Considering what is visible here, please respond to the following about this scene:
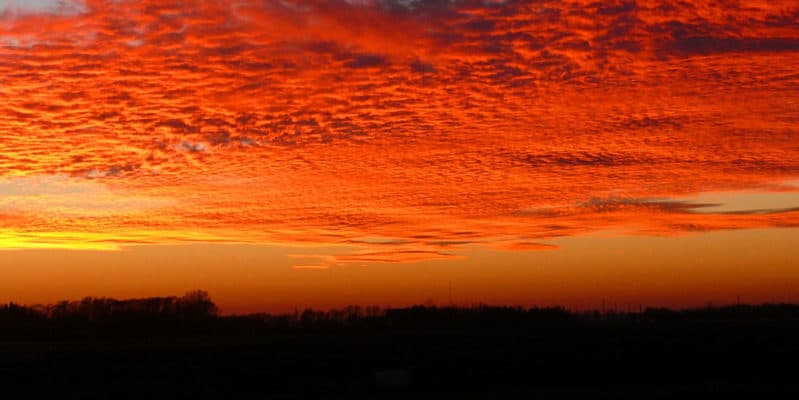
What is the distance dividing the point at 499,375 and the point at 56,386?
18.7m

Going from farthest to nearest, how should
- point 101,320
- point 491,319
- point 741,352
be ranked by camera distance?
1. point 491,319
2. point 101,320
3. point 741,352

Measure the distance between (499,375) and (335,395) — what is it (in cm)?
932

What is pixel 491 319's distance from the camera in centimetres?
13738

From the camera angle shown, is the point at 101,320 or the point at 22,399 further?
the point at 101,320

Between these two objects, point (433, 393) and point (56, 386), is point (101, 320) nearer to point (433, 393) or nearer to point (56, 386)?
point (56, 386)

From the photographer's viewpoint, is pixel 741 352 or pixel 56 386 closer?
pixel 56 386

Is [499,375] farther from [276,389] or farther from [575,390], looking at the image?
[276,389]

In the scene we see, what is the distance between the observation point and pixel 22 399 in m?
33.9

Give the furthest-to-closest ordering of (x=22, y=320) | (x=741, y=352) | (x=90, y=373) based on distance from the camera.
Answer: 1. (x=22, y=320)
2. (x=741, y=352)
3. (x=90, y=373)

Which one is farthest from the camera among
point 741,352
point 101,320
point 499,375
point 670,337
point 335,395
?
point 101,320

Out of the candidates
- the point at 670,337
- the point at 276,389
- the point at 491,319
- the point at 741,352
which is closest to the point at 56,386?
the point at 276,389

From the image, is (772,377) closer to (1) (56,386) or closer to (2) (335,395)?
(2) (335,395)

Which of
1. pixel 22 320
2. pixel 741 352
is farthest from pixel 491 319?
pixel 741 352

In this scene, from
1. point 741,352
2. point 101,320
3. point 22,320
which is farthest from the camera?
point 101,320
